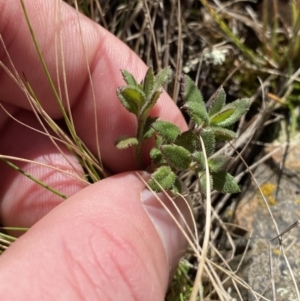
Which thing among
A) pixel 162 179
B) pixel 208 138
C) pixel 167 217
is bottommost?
pixel 167 217

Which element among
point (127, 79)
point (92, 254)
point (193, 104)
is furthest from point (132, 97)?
point (92, 254)

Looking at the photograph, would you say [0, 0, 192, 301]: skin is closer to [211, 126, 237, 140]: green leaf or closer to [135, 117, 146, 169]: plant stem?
[135, 117, 146, 169]: plant stem

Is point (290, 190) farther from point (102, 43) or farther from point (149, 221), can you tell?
point (102, 43)

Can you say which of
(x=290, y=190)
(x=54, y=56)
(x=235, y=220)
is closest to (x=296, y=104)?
(x=290, y=190)

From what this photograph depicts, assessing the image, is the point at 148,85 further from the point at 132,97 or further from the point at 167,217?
the point at 167,217

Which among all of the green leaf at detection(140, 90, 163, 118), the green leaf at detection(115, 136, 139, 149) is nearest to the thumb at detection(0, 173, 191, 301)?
the green leaf at detection(115, 136, 139, 149)

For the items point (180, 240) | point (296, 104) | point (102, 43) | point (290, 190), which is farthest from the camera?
point (296, 104)
